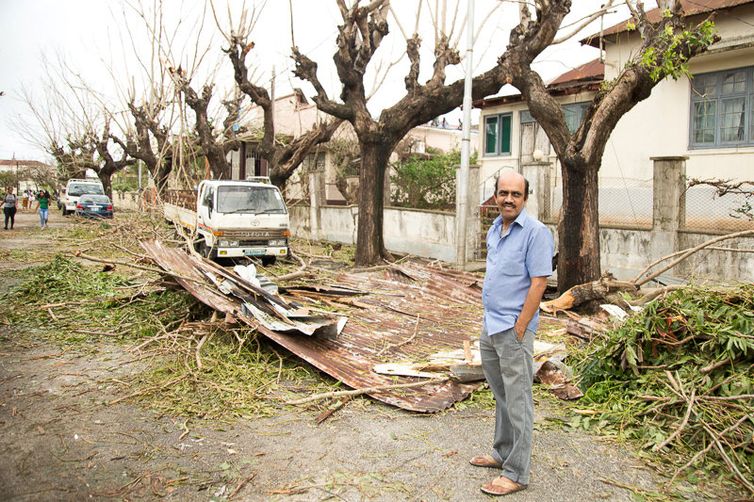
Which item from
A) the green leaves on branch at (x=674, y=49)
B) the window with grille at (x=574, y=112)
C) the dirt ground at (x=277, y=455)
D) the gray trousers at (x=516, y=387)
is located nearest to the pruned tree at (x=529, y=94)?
the green leaves on branch at (x=674, y=49)

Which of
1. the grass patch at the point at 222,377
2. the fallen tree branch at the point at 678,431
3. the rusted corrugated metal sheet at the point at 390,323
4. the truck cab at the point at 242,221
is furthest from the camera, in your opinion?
the truck cab at the point at 242,221

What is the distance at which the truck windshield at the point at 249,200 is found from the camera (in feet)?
46.4

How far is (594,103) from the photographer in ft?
32.1

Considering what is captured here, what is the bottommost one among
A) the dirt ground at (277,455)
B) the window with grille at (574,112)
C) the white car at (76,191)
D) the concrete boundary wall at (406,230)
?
the dirt ground at (277,455)

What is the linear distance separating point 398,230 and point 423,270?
6.81 meters

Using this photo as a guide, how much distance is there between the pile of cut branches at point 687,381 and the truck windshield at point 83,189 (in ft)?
110

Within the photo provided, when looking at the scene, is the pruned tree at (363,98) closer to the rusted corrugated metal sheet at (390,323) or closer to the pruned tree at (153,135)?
the rusted corrugated metal sheet at (390,323)

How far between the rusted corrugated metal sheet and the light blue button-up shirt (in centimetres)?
178

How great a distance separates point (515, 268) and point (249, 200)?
11.6 m

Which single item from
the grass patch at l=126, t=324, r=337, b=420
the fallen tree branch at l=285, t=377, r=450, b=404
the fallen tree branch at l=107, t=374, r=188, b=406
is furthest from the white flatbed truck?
the fallen tree branch at l=285, t=377, r=450, b=404

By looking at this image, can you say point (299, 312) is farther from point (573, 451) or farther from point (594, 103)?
point (594, 103)

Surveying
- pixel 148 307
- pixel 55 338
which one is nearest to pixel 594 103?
A: pixel 148 307

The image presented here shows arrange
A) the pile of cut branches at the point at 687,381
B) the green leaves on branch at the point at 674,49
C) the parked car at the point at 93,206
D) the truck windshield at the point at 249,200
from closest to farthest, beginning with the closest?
the pile of cut branches at the point at 687,381 → the green leaves on branch at the point at 674,49 → the truck windshield at the point at 249,200 → the parked car at the point at 93,206

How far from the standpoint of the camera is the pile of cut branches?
416 cm
